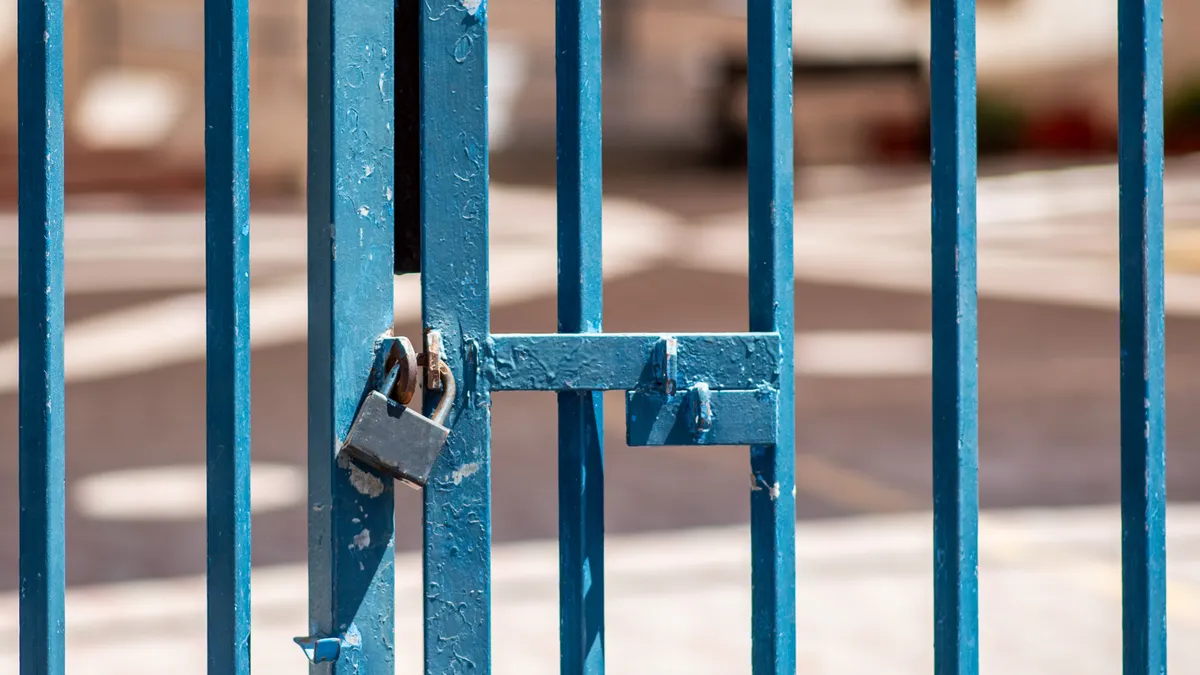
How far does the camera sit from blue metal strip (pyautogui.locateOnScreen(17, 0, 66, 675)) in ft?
4.64

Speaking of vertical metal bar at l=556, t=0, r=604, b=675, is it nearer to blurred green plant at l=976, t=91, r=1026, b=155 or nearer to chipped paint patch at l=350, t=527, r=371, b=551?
chipped paint patch at l=350, t=527, r=371, b=551

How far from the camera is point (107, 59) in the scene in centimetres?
2133

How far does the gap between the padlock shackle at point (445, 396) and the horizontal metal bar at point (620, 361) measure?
1.6 inches

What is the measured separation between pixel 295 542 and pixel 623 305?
666cm

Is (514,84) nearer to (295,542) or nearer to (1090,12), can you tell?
(1090,12)

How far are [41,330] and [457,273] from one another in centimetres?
40

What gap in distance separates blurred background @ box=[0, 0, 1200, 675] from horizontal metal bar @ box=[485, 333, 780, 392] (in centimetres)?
230

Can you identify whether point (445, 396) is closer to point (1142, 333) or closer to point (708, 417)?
point (708, 417)

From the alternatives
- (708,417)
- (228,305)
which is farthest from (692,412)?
(228,305)

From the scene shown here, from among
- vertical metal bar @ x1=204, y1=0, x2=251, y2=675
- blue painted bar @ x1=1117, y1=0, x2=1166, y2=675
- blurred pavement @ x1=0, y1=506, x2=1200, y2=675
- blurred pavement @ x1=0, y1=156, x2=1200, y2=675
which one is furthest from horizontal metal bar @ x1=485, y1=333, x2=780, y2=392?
blurred pavement @ x1=0, y1=156, x2=1200, y2=675

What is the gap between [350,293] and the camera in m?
1.40

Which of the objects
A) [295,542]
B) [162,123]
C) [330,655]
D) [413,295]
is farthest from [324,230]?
[162,123]

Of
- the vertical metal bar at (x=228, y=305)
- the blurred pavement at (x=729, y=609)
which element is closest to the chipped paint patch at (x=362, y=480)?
the vertical metal bar at (x=228, y=305)

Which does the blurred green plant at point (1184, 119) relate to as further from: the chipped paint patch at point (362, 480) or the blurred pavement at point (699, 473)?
the chipped paint patch at point (362, 480)
